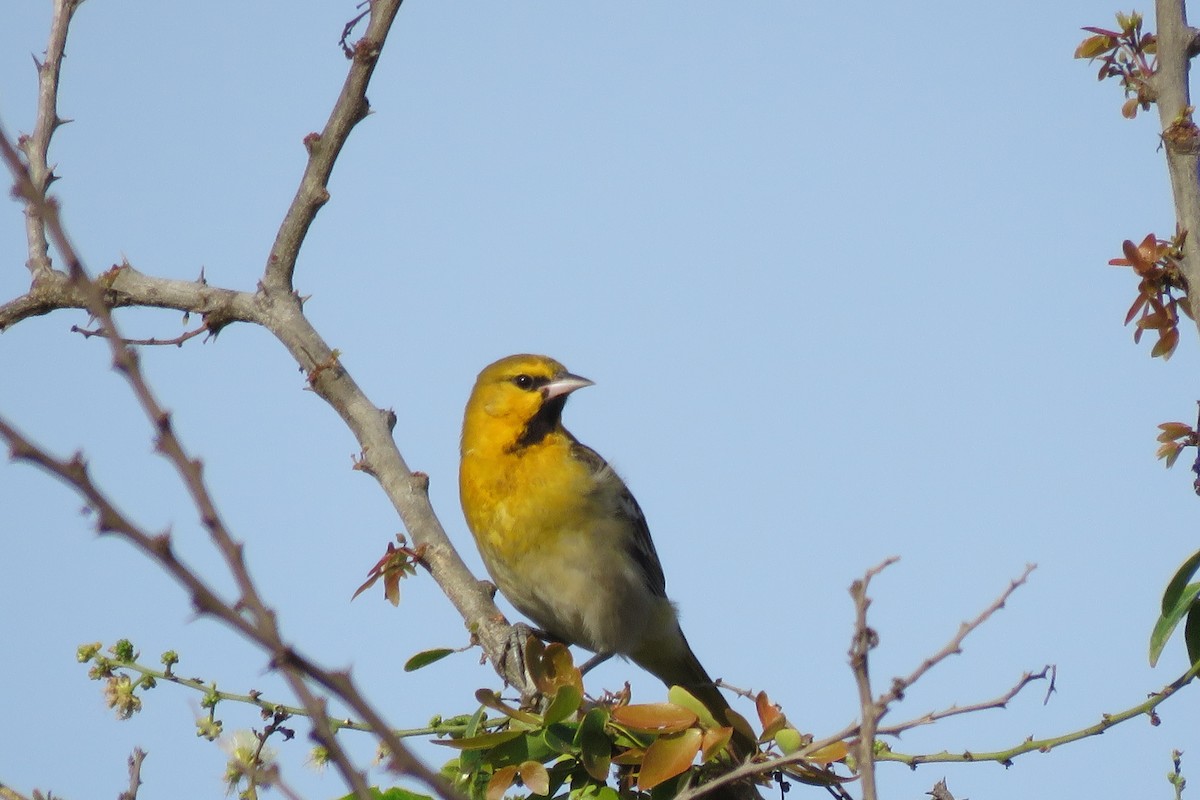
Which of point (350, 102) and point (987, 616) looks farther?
point (350, 102)

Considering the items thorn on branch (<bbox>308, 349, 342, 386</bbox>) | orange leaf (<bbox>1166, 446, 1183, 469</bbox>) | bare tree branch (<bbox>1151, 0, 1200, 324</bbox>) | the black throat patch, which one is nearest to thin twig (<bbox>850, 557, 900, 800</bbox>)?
bare tree branch (<bbox>1151, 0, 1200, 324</bbox>)

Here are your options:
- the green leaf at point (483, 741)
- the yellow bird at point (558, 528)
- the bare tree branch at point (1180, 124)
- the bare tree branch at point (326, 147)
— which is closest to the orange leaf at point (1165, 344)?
the bare tree branch at point (1180, 124)

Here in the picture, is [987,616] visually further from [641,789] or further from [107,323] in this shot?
[107,323]

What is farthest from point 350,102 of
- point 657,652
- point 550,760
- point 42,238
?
point 657,652

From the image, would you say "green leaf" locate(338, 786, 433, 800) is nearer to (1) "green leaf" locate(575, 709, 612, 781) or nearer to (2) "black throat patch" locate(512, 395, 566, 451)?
(1) "green leaf" locate(575, 709, 612, 781)

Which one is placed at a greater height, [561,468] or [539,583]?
[561,468]

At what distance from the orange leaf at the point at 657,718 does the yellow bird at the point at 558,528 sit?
226cm

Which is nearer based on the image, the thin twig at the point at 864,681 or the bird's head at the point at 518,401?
the thin twig at the point at 864,681

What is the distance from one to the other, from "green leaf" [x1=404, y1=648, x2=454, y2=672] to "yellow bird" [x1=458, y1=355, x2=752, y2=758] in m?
1.76

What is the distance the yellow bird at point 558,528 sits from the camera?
5.57 meters

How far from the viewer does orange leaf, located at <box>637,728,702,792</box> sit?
310cm

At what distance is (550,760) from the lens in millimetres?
3166

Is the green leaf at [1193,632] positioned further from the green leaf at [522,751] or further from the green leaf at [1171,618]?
the green leaf at [522,751]

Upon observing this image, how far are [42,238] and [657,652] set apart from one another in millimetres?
3176
